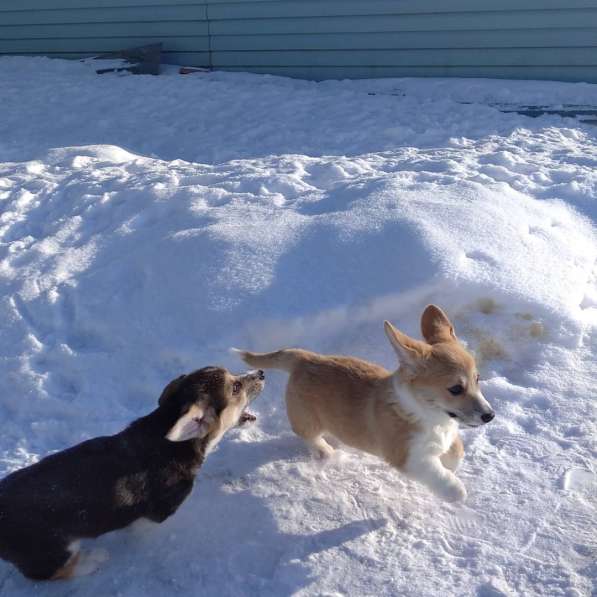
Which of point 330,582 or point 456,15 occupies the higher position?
point 456,15

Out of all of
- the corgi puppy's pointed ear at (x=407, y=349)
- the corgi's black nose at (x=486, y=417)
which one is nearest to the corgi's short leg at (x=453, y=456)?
the corgi's black nose at (x=486, y=417)

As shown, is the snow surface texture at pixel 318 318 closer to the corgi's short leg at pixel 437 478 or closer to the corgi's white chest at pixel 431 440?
the corgi's short leg at pixel 437 478

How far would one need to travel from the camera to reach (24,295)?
5.83 meters

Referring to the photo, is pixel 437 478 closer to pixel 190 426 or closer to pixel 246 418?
pixel 246 418

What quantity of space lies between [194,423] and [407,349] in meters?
1.16

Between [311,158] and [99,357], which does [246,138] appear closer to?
[311,158]

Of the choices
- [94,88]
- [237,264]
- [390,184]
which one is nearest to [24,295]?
[237,264]

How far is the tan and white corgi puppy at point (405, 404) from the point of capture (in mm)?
3703

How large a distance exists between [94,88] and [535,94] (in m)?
6.98

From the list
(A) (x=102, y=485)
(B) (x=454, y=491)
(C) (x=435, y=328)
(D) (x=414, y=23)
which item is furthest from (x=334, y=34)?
(A) (x=102, y=485)

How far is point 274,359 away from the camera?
4.45m

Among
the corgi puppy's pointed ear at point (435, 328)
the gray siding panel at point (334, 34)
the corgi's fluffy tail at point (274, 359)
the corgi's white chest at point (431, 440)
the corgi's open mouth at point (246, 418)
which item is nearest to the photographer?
the corgi's white chest at point (431, 440)

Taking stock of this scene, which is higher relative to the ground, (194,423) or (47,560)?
(194,423)

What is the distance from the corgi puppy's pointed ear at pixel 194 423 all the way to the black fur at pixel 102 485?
0.05 m
